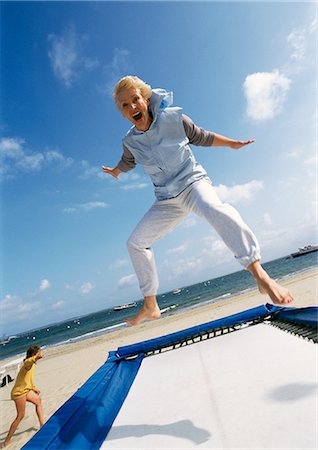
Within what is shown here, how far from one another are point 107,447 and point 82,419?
443mm

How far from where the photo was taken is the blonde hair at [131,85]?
2498 mm

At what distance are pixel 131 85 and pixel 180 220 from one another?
1194mm

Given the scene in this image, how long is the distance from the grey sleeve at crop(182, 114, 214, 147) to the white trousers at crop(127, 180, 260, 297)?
49 centimetres

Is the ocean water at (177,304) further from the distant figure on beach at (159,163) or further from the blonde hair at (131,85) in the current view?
the blonde hair at (131,85)

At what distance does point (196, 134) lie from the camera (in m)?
2.74

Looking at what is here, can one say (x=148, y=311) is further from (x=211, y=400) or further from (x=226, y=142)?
(x=226, y=142)

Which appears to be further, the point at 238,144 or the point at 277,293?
the point at 238,144

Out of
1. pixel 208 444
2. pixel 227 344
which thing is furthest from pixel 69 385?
pixel 208 444

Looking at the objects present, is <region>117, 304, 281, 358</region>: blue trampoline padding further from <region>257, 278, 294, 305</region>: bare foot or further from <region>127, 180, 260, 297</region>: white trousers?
<region>257, 278, 294, 305</region>: bare foot

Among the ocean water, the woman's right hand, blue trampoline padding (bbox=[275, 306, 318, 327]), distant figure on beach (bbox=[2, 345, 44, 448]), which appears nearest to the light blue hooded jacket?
the woman's right hand

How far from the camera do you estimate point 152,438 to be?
1.84 meters

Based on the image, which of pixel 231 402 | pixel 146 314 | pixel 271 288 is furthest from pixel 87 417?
pixel 271 288

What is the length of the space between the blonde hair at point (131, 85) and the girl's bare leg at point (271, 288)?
1689 mm

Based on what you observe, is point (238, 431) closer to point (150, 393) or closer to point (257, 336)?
point (150, 393)
